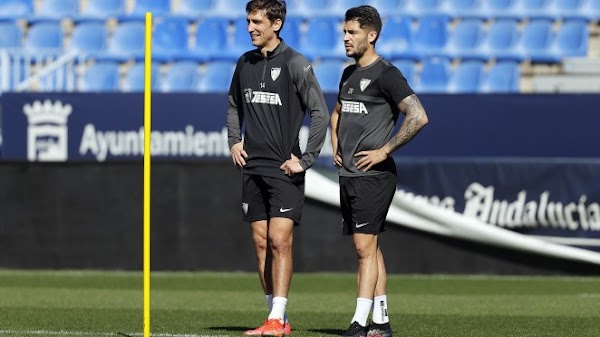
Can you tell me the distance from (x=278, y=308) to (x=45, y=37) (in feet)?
43.2

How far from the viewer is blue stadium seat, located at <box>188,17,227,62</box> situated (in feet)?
63.1

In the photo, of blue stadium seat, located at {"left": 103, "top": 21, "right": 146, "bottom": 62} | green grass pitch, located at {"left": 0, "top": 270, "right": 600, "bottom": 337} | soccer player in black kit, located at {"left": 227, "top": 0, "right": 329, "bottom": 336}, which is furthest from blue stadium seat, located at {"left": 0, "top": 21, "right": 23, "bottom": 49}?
soccer player in black kit, located at {"left": 227, "top": 0, "right": 329, "bottom": 336}

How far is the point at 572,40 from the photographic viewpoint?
1880 centimetres

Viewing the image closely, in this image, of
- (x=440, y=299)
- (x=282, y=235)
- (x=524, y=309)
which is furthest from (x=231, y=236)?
(x=282, y=235)

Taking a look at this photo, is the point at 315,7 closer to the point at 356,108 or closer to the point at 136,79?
the point at 136,79

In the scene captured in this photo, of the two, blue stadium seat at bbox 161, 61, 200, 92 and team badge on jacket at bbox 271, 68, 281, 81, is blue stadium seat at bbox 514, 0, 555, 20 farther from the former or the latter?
team badge on jacket at bbox 271, 68, 281, 81

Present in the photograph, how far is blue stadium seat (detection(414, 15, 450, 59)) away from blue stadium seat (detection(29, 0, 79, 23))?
5.37 m

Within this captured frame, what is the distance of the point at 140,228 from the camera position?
14.1m

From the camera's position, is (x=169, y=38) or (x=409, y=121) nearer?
(x=409, y=121)

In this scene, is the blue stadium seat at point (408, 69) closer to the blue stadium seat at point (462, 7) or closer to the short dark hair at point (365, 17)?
the blue stadium seat at point (462, 7)

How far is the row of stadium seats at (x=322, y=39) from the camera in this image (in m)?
18.7

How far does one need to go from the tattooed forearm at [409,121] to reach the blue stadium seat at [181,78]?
36.6 feet

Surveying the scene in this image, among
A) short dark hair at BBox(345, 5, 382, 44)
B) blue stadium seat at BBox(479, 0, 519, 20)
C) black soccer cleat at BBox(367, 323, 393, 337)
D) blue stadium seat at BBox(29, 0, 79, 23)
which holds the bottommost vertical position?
black soccer cleat at BBox(367, 323, 393, 337)

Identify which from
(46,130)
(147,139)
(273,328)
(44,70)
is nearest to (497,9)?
(44,70)
